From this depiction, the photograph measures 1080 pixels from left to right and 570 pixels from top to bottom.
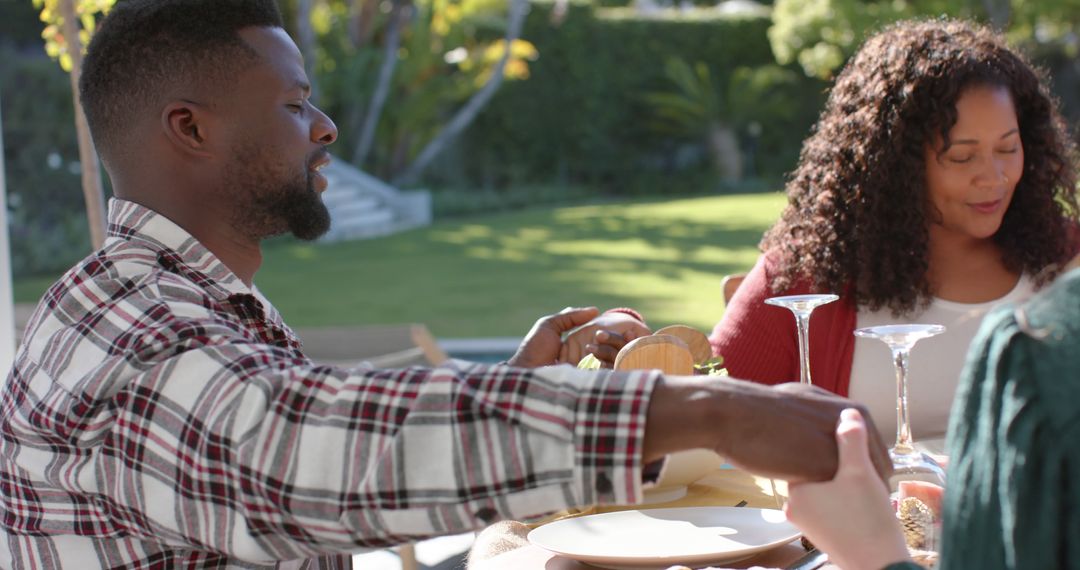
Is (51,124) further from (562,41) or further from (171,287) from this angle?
(171,287)

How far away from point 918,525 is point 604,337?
715 mm

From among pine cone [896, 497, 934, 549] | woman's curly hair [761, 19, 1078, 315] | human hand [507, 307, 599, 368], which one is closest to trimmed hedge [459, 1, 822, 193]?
woman's curly hair [761, 19, 1078, 315]

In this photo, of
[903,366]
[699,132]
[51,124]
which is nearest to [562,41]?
[699,132]

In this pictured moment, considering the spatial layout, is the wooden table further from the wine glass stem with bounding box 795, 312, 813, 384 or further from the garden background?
the garden background

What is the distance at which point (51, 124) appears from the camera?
541 inches

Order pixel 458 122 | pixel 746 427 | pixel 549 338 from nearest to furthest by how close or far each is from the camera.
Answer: pixel 746 427
pixel 549 338
pixel 458 122

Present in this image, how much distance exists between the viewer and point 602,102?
21328 millimetres

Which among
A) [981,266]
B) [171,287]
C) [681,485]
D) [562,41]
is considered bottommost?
[681,485]

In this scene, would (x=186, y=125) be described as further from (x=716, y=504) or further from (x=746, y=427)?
(x=716, y=504)

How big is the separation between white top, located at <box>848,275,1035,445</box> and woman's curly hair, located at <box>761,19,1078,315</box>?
0.06 metres

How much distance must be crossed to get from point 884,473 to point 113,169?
103 cm

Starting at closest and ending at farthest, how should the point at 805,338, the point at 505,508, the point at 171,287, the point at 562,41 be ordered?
the point at 505,508, the point at 171,287, the point at 805,338, the point at 562,41

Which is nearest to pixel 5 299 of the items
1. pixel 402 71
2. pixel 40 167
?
pixel 40 167

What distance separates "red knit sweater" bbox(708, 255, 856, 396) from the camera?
9.29 feet
